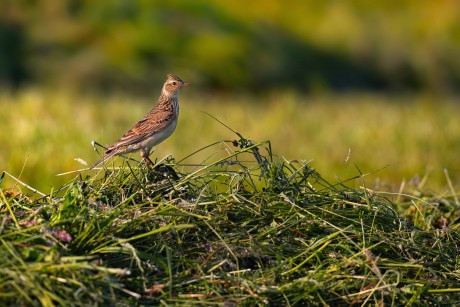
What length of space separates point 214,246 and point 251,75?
15250 millimetres

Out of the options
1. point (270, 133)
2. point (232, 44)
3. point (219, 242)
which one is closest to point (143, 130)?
point (219, 242)

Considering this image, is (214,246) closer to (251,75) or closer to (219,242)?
(219,242)

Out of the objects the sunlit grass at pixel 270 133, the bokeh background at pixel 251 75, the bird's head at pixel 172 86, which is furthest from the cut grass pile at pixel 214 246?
the bokeh background at pixel 251 75

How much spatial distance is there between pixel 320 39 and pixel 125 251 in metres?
17.6

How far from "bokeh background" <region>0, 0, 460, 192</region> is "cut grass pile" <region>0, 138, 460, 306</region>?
14.1 feet

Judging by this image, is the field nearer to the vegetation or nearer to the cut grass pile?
the cut grass pile

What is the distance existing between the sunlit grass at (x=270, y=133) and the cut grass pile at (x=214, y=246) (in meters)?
3.44

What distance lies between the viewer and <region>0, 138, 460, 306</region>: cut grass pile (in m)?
4.01

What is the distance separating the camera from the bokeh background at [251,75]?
36.6 ft

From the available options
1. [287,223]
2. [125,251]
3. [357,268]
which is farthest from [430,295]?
[125,251]

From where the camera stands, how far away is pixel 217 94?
19.0 m

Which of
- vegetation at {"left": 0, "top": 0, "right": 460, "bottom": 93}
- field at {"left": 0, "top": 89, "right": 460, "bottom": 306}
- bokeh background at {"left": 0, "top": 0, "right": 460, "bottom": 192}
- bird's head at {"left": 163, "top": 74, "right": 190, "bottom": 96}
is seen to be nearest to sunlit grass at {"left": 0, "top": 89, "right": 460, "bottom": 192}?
bokeh background at {"left": 0, "top": 0, "right": 460, "bottom": 192}

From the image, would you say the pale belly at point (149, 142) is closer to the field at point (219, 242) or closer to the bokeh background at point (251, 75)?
the field at point (219, 242)

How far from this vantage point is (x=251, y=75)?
19547 millimetres
